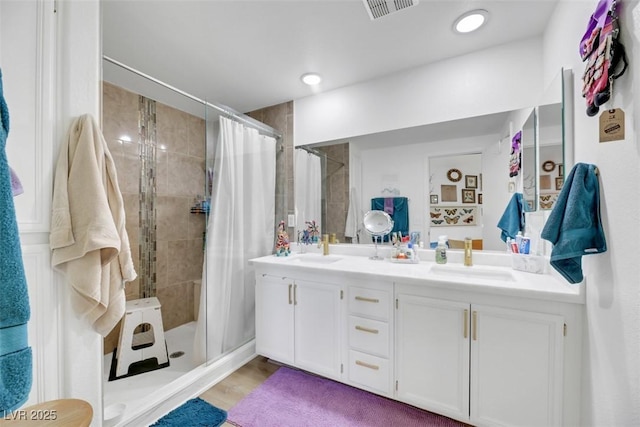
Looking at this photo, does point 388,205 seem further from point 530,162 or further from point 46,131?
point 46,131

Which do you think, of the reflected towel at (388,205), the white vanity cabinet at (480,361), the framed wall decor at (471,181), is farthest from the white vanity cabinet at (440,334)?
the framed wall decor at (471,181)

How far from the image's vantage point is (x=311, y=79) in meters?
2.24

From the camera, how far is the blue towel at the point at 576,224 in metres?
0.97

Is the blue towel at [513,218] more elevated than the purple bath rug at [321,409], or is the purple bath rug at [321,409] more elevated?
the blue towel at [513,218]

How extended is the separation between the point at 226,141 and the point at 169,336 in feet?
6.76

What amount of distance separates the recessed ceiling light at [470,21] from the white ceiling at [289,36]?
43 mm

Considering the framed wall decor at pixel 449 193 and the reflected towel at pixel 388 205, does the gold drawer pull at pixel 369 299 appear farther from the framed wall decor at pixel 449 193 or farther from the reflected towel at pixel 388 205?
the framed wall decor at pixel 449 193

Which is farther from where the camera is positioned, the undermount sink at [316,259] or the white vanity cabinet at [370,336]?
the undermount sink at [316,259]

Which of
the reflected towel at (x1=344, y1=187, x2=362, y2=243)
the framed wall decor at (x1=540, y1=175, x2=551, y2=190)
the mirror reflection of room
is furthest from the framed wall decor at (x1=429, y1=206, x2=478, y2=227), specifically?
the reflected towel at (x1=344, y1=187, x2=362, y2=243)

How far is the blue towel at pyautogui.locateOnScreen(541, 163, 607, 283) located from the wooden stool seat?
1827 mm

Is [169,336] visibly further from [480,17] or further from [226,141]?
[480,17]

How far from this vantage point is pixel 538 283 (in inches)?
52.4

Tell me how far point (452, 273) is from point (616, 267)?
2.92 feet

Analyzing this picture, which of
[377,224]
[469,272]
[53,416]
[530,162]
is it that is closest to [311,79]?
[377,224]
